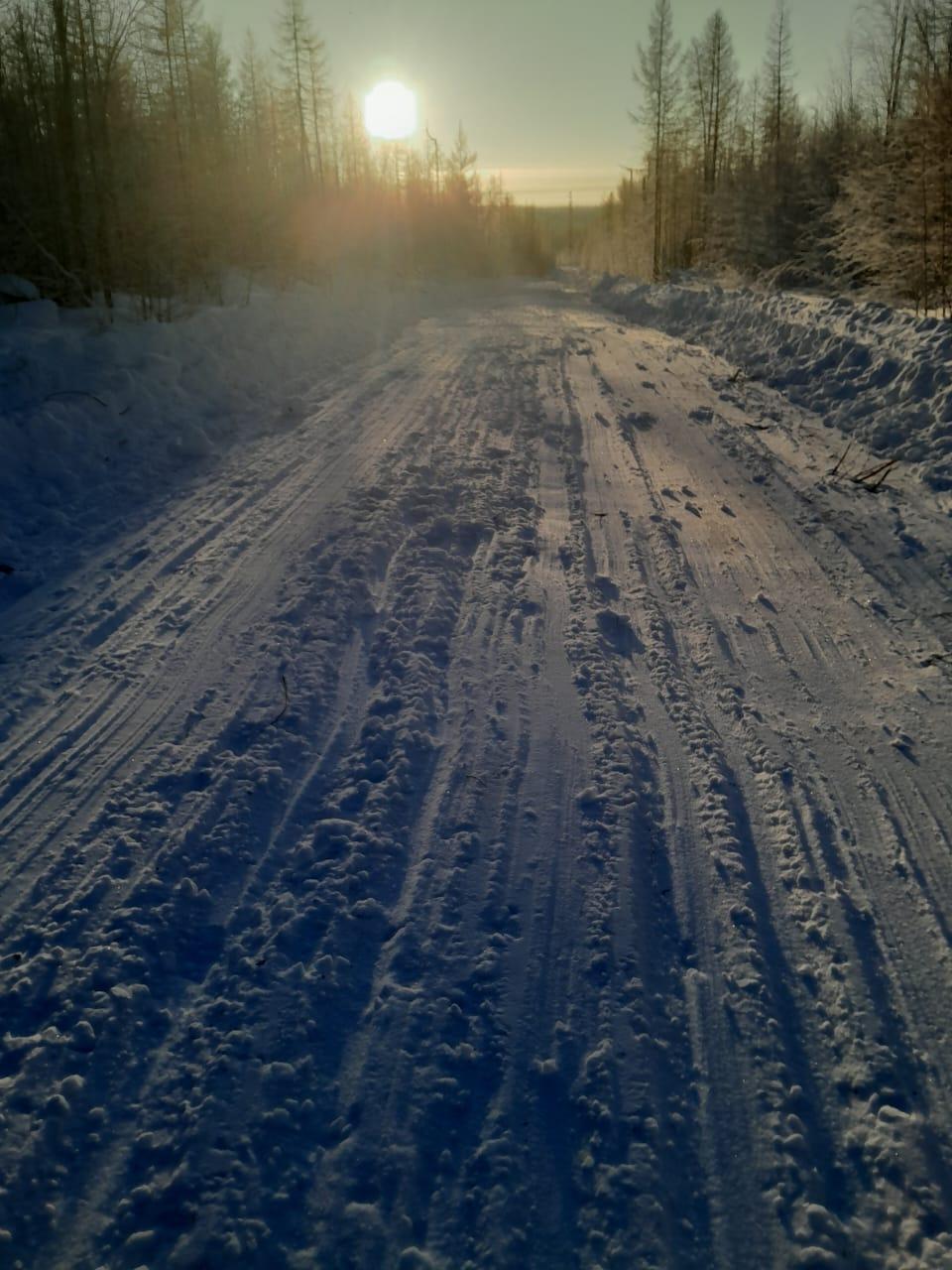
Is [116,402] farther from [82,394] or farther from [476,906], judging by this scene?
[476,906]

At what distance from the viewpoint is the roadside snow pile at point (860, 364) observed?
731 centimetres

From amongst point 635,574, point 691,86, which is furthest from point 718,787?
point 691,86

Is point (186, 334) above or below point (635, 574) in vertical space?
above

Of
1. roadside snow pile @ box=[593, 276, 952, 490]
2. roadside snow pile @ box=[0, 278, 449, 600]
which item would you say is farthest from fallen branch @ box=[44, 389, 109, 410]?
roadside snow pile @ box=[593, 276, 952, 490]

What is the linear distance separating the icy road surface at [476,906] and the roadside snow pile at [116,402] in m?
1.11

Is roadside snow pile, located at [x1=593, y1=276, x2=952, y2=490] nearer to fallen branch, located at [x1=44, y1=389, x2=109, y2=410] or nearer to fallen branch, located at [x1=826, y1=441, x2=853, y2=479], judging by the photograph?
fallen branch, located at [x1=826, y1=441, x2=853, y2=479]

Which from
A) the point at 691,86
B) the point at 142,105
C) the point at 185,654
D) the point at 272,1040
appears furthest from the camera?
the point at 691,86

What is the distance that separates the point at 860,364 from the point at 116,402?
8921 mm

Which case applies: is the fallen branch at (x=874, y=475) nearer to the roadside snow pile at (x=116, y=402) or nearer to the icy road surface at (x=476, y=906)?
the icy road surface at (x=476, y=906)

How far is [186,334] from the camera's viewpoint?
1062 cm

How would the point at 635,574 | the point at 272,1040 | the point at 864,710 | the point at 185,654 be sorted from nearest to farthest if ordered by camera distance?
the point at 272,1040
the point at 864,710
the point at 185,654
the point at 635,574

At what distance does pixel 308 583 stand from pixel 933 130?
14331mm

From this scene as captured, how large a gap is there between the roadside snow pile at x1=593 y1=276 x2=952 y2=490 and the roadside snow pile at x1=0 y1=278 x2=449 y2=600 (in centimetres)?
646

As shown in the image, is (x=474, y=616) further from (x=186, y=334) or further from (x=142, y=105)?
(x=142, y=105)
